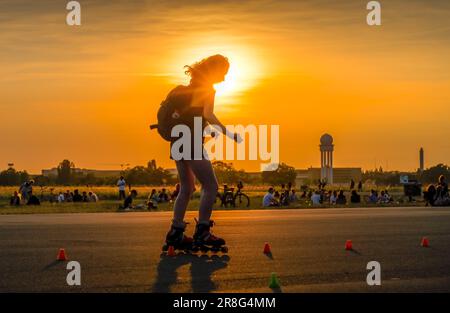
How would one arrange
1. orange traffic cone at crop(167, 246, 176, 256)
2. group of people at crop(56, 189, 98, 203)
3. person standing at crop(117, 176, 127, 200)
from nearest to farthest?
orange traffic cone at crop(167, 246, 176, 256), person standing at crop(117, 176, 127, 200), group of people at crop(56, 189, 98, 203)

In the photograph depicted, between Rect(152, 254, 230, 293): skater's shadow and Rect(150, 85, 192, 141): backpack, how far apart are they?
1.52m

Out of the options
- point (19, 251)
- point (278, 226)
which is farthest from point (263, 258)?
point (278, 226)

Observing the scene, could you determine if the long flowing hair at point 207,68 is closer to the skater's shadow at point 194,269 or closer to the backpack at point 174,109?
the backpack at point 174,109

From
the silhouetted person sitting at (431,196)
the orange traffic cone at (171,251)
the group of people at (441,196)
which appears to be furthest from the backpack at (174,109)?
the silhouetted person sitting at (431,196)

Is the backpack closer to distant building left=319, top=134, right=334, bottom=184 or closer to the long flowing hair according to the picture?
the long flowing hair

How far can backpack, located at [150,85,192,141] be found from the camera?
1144 centimetres

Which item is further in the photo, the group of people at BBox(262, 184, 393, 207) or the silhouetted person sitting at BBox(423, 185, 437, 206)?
the group of people at BBox(262, 184, 393, 207)

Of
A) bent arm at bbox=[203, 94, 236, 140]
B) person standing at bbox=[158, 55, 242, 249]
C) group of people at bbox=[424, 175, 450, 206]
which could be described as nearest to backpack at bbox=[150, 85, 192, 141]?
person standing at bbox=[158, 55, 242, 249]

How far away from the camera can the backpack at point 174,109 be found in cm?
1144

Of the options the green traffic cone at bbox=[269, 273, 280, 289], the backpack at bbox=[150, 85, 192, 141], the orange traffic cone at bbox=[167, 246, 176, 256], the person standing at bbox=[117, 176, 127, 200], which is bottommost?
the green traffic cone at bbox=[269, 273, 280, 289]

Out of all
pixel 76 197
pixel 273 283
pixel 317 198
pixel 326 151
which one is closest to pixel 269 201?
pixel 317 198

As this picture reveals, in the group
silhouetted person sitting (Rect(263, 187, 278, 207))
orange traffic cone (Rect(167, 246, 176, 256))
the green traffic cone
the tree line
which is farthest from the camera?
the tree line

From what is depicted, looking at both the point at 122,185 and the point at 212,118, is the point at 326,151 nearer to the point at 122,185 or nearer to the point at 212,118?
the point at 122,185
